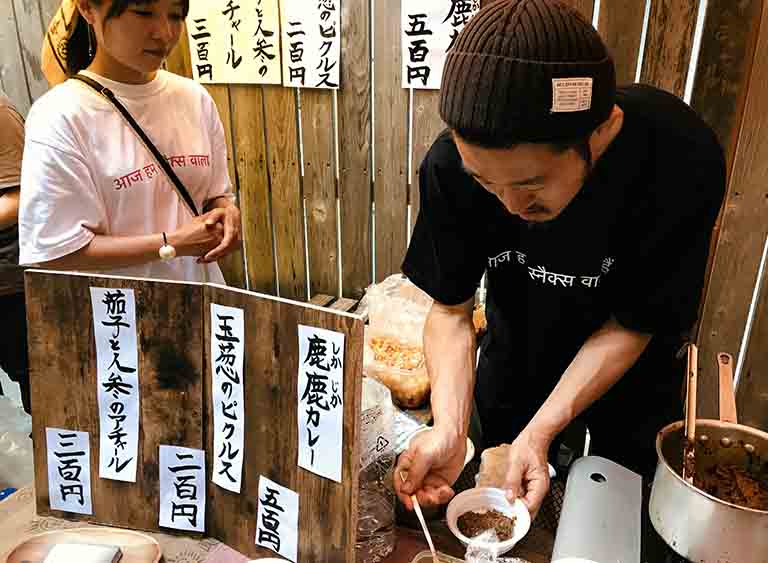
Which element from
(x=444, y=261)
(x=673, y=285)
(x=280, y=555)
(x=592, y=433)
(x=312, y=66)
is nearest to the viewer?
(x=280, y=555)

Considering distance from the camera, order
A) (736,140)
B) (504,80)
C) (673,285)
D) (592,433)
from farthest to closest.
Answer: (736,140)
(592,433)
(673,285)
(504,80)

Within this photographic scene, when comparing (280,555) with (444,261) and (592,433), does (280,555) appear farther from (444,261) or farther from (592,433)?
(592,433)

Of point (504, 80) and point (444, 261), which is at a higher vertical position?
point (504, 80)

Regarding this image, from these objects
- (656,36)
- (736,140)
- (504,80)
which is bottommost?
(736,140)

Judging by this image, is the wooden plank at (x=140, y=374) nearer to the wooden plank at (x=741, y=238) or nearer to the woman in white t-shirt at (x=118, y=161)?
the woman in white t-shirt at (x=118, y=161)

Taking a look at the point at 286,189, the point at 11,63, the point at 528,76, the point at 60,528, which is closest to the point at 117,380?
the point at 60,528

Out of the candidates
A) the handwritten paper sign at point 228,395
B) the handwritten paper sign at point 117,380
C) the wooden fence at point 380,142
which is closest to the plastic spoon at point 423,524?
the handwritten paper sign at point 228,395

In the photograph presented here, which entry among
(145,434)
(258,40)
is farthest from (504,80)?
A: (258,40)

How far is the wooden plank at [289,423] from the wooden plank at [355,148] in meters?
2.41

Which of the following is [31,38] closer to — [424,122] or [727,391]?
[424,122]

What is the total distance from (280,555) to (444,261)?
86 centimetres

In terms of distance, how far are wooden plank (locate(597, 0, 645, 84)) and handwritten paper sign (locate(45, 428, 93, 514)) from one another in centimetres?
252

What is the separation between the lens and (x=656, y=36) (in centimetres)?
252

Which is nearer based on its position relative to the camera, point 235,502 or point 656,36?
point 235,502
